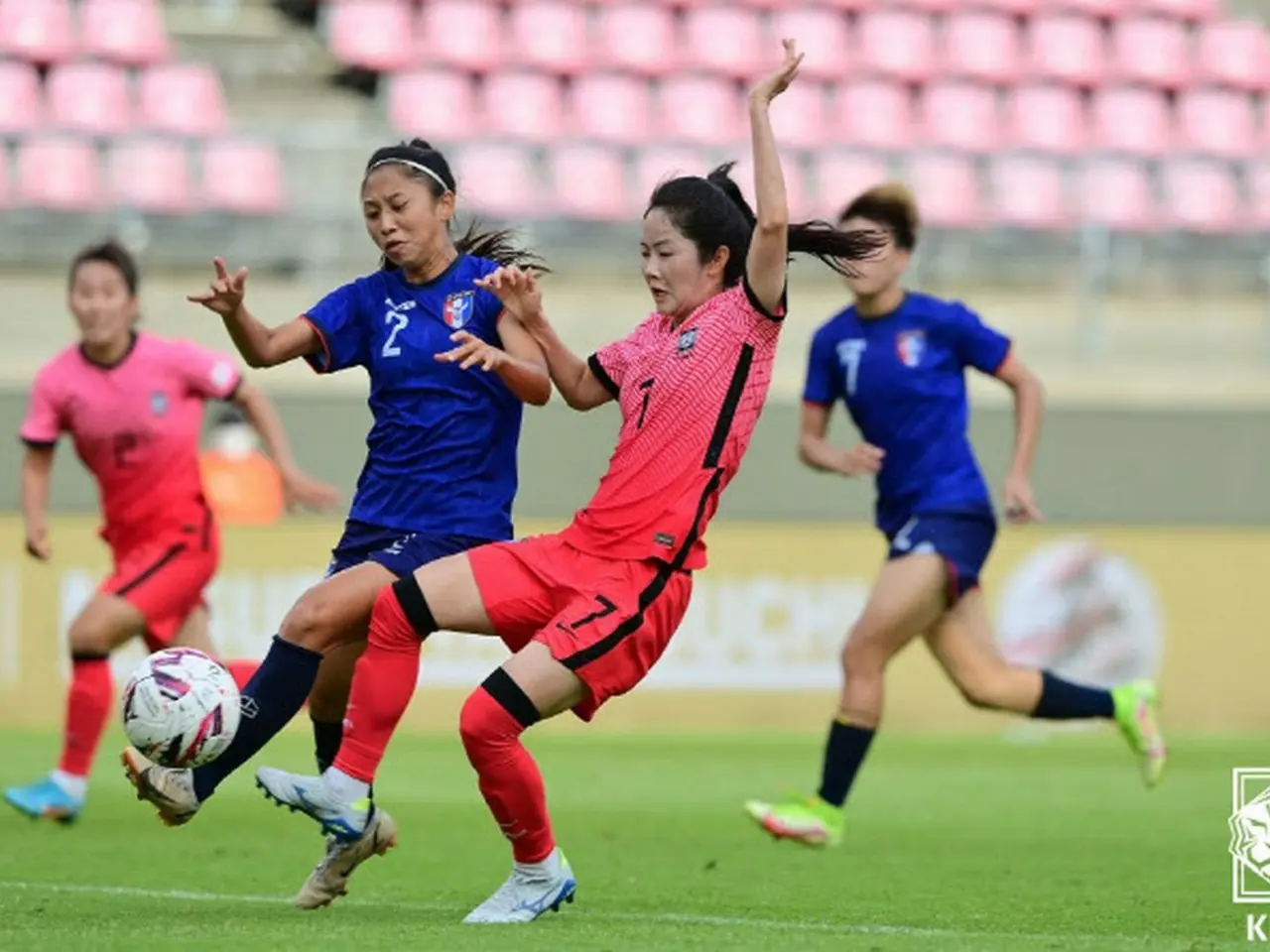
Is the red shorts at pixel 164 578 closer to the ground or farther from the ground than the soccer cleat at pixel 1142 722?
farther from the ground

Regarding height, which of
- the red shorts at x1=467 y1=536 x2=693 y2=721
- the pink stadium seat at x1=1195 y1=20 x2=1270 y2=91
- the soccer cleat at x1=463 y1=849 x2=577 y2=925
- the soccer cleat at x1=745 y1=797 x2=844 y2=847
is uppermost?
the pink stadium seat at x1=1195 y1=20 x2=1270 y2=91

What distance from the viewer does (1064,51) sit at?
2002cm

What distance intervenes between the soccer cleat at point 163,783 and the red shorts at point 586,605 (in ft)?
3.23

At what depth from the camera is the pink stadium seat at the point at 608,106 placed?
1844 cm

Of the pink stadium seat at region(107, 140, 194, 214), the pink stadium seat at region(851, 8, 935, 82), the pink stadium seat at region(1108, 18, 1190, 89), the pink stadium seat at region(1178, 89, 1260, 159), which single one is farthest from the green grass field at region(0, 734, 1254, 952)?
the pink stadium seat at region(1108, 18, 1190, 89)

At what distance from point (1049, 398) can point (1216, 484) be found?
3.78ft

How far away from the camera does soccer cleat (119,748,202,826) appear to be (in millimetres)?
6672

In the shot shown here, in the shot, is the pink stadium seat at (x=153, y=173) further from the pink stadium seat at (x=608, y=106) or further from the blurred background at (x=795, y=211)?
the pink stadium seat at (x=608, y=106)

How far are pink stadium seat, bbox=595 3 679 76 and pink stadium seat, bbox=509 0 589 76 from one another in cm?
18

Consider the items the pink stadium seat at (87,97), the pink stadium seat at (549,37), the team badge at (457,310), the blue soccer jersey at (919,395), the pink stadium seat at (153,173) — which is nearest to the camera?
the team badge at (457,310)

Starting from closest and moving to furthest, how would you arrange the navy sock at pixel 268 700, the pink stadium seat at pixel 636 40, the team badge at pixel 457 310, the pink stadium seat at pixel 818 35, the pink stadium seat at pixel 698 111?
the navy sock at pixel 268 700
the team badge at pixel 457 310
the pink stadium seat at pixel 698 111
the pink stadium seat at pixel 636 40
the pink stadium seat at pixel 818 35

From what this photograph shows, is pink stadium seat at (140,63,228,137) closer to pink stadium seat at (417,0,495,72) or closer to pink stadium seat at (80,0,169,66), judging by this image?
pink stadium seat at (80,0,169,66)

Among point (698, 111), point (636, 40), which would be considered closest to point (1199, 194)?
point (698, 111)

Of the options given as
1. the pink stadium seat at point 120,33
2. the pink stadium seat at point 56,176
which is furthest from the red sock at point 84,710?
the pink stadium seat at point 120,33
